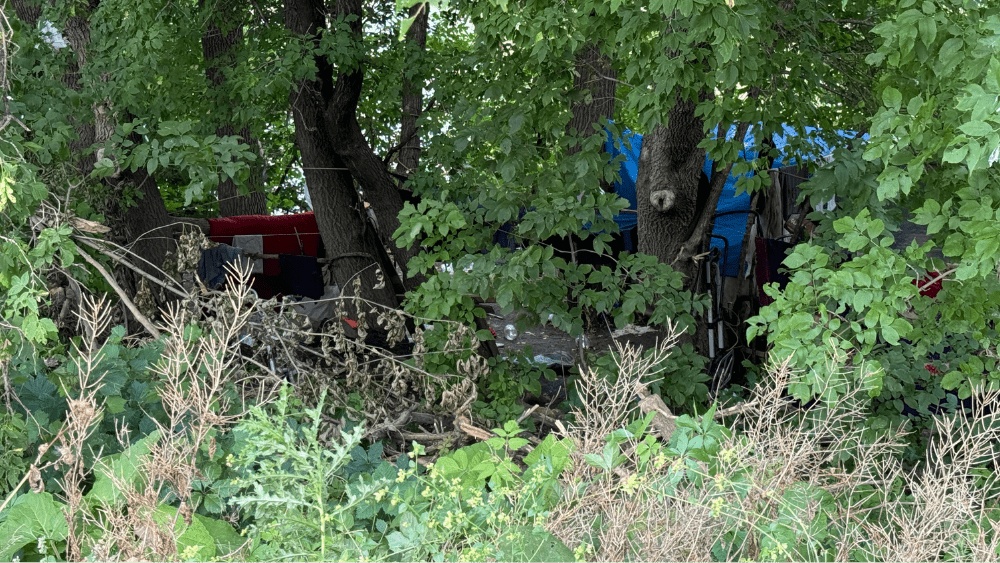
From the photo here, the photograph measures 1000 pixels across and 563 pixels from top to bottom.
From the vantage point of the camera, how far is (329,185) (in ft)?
24.7

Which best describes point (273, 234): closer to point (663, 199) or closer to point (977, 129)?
point (663, 199)

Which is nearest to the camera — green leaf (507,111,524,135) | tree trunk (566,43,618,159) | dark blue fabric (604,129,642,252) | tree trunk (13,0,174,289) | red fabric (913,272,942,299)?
red fabric (913,272,942,299)

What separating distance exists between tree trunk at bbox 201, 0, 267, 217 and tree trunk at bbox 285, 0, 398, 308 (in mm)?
501

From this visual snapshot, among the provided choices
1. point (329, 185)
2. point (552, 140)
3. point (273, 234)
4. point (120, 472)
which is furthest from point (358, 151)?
point (120, 472)

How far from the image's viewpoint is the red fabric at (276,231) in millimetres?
9828

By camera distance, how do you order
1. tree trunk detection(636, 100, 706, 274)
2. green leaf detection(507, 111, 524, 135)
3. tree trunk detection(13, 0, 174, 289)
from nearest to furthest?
green leaf detection(507, 111, 524, 135), tree trunk detection(13, 0, 174, 289), tree trunk detection(636, 100, 706, 274)

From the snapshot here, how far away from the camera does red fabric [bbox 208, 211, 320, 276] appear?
9.83 meters

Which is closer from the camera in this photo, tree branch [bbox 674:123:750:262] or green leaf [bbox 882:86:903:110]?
green leaf [bbox 882:86:903:110]

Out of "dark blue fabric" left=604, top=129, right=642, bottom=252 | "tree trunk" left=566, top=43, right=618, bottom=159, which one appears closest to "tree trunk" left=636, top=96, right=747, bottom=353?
"tree trunk" left=566, top=43, right=618, bottom=159

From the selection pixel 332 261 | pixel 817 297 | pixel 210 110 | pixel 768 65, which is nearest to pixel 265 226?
pixel 332 261

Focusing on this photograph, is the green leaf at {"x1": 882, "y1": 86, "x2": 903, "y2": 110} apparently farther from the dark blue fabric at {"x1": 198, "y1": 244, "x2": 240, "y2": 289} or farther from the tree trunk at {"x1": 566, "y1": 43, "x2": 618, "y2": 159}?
the dark blue fabric at {"x1": 198, "y1": 244, "x2": 240, "y2": 289}

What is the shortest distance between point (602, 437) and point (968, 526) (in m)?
1.35

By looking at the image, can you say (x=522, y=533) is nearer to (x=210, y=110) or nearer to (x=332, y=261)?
(x=210, y=110)

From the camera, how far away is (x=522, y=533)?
2.67 metres
